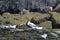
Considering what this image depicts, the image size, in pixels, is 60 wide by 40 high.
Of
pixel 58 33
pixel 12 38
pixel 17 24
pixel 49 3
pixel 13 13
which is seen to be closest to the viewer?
pixel 12 38

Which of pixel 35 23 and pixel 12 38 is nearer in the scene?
pixel 12 38

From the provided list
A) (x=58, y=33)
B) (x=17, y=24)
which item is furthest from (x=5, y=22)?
(x=58, y=33)

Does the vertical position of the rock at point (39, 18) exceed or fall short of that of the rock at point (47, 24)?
it exceeds it

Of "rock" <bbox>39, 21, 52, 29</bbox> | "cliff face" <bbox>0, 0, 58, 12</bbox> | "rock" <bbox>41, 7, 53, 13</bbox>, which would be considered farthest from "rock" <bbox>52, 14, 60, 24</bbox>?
"cliff face" <bbox>0, 0, 58, 12</bbox>

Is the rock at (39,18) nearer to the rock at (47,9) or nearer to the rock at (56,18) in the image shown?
the rock at (56,18)

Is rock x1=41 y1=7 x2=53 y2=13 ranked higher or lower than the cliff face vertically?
lower

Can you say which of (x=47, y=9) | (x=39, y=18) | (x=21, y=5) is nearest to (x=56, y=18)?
(x=39, y=18)

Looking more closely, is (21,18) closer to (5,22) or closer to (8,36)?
(5,22)

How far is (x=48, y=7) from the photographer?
50.2 ft

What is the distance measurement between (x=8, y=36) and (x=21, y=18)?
2.11 m

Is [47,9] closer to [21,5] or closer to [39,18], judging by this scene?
[21,5]

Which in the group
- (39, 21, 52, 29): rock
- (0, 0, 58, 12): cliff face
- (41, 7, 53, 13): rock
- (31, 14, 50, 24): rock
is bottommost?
(39, 21, 52, 29): rock

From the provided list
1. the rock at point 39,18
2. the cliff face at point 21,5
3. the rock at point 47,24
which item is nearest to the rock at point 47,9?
the cliff face at point 21,5

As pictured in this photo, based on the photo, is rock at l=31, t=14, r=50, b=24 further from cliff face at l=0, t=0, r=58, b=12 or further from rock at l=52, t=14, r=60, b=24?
cliff face at l=0, t=0, r=58, b=12
